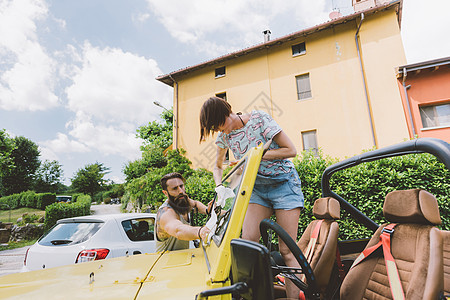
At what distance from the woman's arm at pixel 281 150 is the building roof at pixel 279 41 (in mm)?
14153

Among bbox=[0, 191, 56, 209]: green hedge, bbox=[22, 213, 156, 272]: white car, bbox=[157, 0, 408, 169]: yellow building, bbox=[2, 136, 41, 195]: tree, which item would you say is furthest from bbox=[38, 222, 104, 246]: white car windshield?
bbox=[2, 136, 41, 195]: tree

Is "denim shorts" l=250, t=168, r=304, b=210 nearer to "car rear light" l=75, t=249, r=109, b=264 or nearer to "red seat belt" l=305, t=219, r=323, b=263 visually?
"red seat belt" l=305, t=219, r=323, b=263

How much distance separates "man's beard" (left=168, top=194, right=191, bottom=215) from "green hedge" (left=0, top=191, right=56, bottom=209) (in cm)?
Result: 3306

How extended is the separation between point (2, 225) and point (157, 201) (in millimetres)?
9182

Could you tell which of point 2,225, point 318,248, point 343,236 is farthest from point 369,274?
point 2,225

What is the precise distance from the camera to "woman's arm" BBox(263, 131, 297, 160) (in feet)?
Result: 6.34

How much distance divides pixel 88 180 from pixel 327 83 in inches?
1982

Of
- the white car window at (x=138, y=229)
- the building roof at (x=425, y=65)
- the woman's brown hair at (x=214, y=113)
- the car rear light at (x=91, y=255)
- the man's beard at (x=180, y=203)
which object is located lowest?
the car rear light at (x=91, y=255)

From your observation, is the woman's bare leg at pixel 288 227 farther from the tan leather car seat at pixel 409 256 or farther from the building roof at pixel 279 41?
the building roof at pixel 279 41

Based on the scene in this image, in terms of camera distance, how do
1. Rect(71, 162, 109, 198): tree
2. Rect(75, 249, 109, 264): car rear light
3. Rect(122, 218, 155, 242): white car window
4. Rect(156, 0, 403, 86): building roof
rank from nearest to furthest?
Rect(75, 249, 109, 264): car rear light, Rect(122, 218, 155, 242): white car window, Rect(156, 0, 403, 86): building roof, Rect(71, 162, 109, 198): tree

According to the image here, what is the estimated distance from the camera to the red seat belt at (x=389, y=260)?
147 cm

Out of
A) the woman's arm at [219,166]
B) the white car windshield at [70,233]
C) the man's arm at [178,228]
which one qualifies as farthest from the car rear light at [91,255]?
the woman's arm at [219,166]

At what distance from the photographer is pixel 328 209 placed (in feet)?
7.44

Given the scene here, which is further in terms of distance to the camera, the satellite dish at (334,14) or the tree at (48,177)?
the tree at (48,177)
